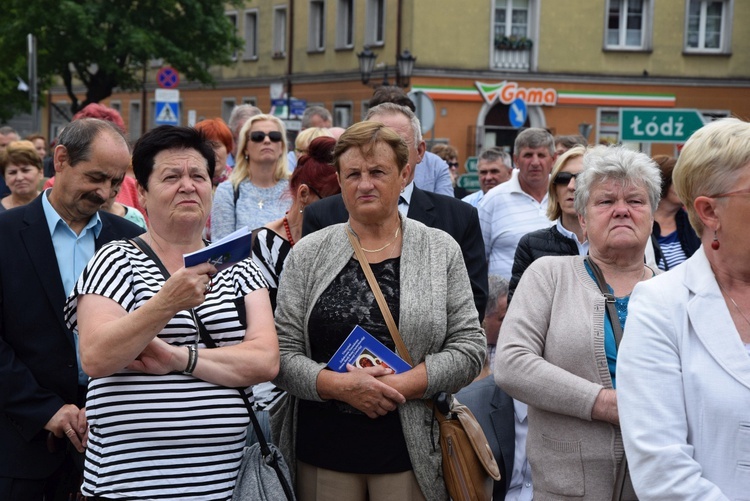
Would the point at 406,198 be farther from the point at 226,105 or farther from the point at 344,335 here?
the point at 226,105

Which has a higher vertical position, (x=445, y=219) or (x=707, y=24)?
(x=707, y=24)

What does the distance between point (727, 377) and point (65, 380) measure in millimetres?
2693

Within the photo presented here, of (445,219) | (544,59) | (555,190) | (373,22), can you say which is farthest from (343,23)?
(445,219)

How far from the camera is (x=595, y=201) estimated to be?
4621mm

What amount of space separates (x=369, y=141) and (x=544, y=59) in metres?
30.8

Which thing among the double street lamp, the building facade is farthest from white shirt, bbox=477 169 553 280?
the building facade

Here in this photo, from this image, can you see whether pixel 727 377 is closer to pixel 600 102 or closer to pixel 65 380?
pixel 65 380

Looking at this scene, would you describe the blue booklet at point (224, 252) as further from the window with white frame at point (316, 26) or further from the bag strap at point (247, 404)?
the window with white frame at point (316, 26)

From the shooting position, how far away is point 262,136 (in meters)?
7.64

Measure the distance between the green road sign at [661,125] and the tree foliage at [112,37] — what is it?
84.2 feet

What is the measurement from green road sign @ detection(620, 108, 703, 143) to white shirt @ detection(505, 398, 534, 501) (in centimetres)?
730

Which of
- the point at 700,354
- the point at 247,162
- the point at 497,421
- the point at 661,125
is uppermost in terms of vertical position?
the point at 661,125

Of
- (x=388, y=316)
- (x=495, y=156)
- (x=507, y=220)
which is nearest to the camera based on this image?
(x=388, y=316)

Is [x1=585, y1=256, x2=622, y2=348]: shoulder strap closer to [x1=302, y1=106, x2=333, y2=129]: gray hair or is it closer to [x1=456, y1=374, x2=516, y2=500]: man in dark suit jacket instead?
[x1=456, y1=374, x2=516, y2=500]: man in dark suit jacket
